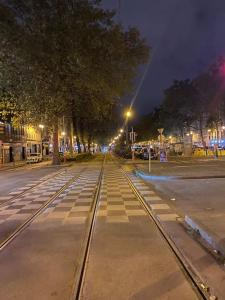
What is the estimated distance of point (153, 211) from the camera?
406 inches

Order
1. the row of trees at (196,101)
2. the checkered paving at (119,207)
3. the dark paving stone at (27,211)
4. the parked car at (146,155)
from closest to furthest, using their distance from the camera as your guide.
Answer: the checkered paving at (119,207) < the dark paving stone at (27,211) < the parked car at (146,155) < the row of trees at (196,101)

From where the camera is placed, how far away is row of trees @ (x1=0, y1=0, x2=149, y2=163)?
2945cm

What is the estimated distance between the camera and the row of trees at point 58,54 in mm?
29453

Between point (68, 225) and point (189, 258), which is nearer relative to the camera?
point (189, 258)

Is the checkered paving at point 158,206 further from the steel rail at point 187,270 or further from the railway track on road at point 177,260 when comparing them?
the steel rail at point 187,270

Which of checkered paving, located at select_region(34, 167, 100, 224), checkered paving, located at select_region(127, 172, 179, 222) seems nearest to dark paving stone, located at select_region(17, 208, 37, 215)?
checkered paving, located at select_region(34, 167, 100, 224)

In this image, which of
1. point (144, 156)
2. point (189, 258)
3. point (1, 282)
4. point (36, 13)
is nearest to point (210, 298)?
point (189, 258)

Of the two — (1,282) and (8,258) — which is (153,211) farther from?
(1,282)

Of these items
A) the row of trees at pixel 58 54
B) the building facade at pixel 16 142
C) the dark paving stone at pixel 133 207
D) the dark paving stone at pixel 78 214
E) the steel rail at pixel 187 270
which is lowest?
the steel rail at pixel 187 270

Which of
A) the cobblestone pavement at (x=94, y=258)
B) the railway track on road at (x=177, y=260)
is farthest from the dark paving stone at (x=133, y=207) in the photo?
the railway track on road at (x=177, y=260)

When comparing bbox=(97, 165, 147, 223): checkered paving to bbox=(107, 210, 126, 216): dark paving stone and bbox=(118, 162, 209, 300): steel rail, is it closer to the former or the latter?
bbox=(107, 210, 126, 216): dark paving stone

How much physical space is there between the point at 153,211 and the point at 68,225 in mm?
2727

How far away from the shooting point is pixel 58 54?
98.9 feet

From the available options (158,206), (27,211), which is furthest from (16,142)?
(158,206)
